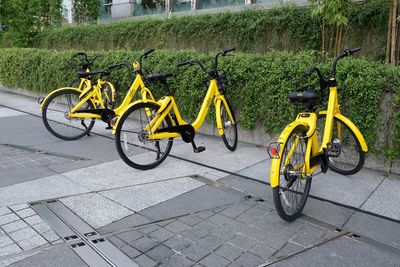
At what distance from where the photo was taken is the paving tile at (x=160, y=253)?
2832mm

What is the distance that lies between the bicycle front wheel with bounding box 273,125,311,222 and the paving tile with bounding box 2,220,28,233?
2.16 meters

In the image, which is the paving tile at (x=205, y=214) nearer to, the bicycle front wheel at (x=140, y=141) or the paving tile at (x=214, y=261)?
the paving tile at (x=214, y=261)

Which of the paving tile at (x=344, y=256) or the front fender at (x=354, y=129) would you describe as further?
the front fender at (x=354, y=129)

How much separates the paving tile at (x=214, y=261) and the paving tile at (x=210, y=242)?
12 centimetres

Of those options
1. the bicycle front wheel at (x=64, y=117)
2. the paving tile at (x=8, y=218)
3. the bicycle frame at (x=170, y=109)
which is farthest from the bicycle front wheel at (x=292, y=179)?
the bicycle front wheel at (x=64, y=117)

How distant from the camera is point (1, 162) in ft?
16.4

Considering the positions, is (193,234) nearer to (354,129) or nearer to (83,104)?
(354,129)

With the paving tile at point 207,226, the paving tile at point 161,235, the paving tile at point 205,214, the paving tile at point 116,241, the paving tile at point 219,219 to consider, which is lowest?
the paving tile at point 116,241

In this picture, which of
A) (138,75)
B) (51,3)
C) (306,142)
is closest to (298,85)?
(306,142)

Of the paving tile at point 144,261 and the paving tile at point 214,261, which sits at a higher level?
the paving tile at point 214,261

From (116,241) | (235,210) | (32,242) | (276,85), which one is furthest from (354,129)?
(32,242)

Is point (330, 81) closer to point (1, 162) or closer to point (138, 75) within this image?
point (138, 75)

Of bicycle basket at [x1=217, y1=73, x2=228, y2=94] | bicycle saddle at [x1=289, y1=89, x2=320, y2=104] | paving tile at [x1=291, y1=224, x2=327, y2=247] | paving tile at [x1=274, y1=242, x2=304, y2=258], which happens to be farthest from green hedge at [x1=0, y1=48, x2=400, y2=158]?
paving tile at [x1=274, y1=242, x2=304, y2=258]

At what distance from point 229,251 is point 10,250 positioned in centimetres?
167
